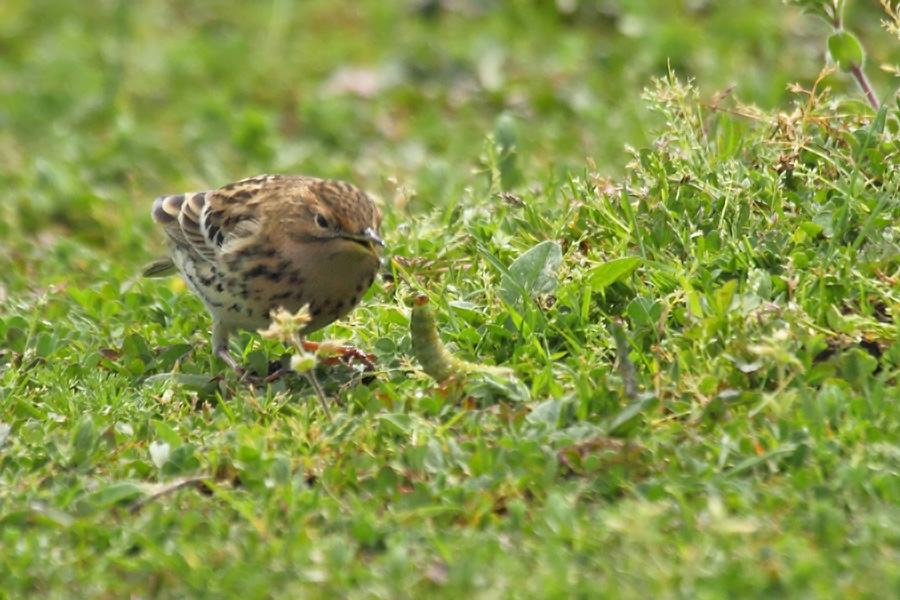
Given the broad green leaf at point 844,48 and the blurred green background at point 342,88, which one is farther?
the blurred green background at point 342,88

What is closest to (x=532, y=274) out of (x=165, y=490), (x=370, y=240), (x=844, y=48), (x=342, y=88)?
(x=370, y=240)

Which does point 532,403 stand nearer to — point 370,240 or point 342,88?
point 370,240

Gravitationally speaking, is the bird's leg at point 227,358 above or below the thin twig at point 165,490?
above

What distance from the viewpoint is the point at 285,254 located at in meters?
5.84

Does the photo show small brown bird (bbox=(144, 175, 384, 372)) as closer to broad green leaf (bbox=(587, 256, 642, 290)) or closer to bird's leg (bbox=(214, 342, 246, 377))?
bird's leg (bbox=(214, 342, 246, 377))

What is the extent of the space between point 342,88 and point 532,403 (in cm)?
645

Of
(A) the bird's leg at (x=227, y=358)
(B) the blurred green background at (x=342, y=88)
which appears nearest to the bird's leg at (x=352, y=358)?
(A) the bird's leg at (x=227, y=358)

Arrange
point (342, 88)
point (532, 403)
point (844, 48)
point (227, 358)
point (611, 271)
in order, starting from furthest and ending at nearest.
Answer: point (342, 88), point (227, 358), point (844, 48), point (611, 271), point (532, 403)

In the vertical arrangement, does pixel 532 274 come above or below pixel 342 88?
below

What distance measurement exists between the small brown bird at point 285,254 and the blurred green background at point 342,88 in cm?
216

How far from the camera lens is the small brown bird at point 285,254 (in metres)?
5.71

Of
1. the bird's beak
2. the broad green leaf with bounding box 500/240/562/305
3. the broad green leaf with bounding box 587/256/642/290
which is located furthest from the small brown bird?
the broad green leaf with bounding box 587/256/642/290

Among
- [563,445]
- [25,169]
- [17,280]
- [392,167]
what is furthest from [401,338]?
[25,169]

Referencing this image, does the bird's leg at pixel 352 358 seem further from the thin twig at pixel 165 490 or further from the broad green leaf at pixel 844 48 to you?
the broad green leaf at pixel 844 48
